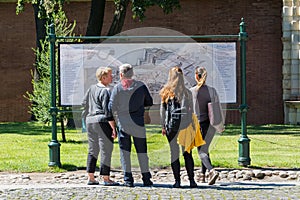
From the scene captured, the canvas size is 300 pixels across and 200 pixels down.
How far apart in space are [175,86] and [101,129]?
4.40 feet

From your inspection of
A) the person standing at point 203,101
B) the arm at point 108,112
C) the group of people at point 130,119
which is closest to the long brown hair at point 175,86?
the group of people at point 130,119

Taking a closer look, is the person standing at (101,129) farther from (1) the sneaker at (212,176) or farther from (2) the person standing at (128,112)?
(1) the sneaker at (212,176)

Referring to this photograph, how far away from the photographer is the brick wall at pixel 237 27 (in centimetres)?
2936

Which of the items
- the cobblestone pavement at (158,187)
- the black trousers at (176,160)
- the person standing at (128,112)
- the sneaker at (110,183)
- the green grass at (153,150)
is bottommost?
the cobblestone pavement at (158,187)

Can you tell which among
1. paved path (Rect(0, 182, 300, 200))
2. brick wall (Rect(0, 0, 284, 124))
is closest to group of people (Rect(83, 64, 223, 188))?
paved path (Rect(0, 182, 300, 200))

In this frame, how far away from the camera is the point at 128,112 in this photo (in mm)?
11508

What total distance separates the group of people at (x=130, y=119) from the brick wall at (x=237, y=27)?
17329 mm

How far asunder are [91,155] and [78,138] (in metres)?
8.14

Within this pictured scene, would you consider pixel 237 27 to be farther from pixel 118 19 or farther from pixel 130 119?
pixel 130 119

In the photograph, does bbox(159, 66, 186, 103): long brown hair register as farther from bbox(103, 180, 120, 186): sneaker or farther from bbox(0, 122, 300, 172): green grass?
bbox(0, 122, 300, 172): green grass

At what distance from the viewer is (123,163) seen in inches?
456

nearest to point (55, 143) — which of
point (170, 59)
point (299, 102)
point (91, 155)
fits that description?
point (91, 155)

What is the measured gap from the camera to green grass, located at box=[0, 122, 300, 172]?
1381cm

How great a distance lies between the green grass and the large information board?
0.93 m
